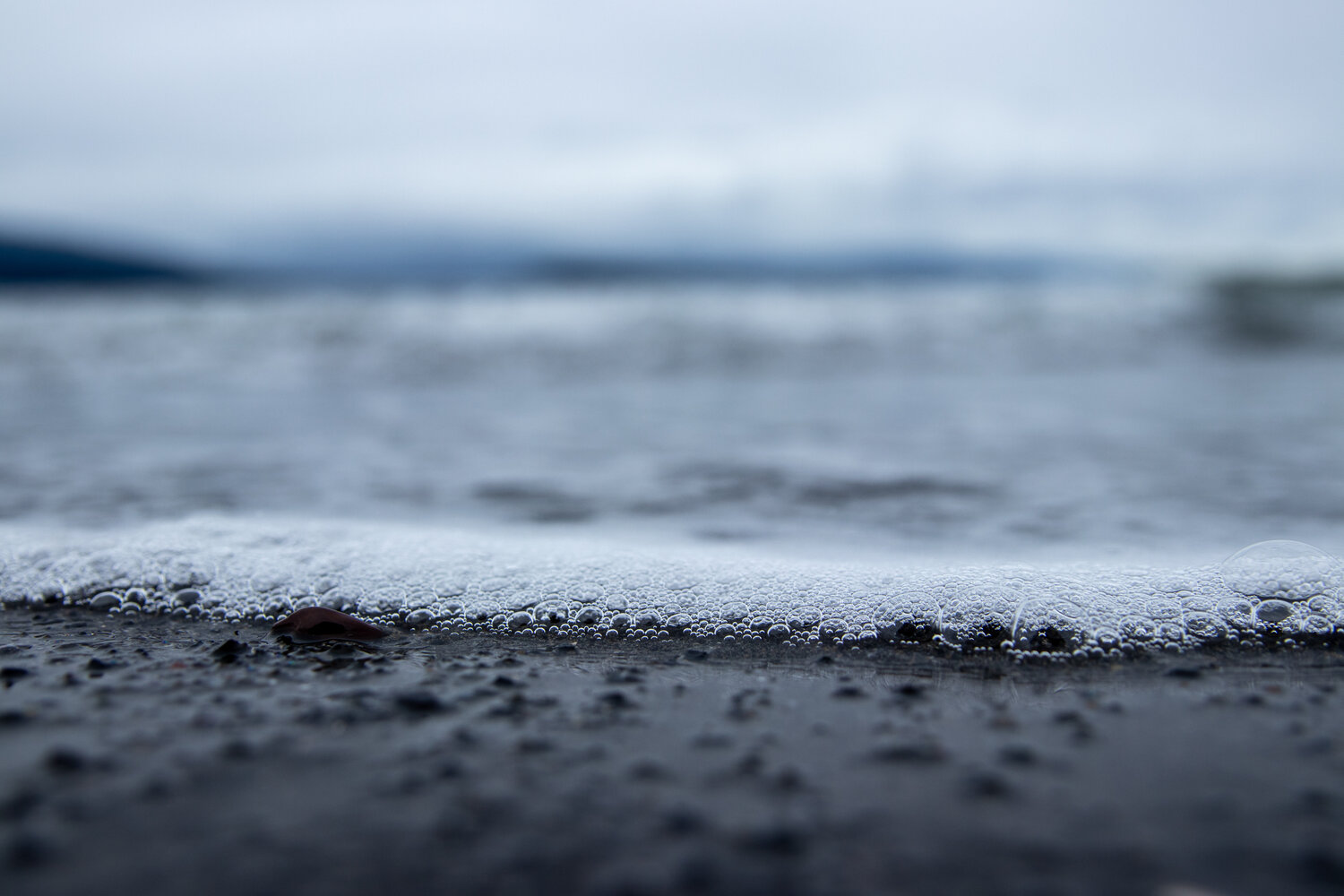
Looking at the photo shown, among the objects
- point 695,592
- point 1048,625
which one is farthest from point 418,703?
point 1048,625

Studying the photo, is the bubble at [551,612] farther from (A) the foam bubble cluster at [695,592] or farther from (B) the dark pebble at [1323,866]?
(B) the dark pebble at [1323,866]

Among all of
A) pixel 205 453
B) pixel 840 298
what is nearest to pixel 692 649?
pixel 205 453

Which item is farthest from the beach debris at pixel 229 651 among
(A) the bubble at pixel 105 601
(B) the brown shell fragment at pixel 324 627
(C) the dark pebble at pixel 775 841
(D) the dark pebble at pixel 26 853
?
(C) the dark pebble at pixel 775 841

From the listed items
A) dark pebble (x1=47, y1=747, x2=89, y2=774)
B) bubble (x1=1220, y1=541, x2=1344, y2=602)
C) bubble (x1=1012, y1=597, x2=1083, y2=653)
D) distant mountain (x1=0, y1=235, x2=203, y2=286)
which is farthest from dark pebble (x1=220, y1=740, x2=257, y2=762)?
distant mountain (x1=0, y1=235, x2=203, y2=286)

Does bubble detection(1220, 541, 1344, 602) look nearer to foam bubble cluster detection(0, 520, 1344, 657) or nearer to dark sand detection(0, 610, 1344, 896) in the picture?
foam bubble cluster detection(0, 520, 1344, 657)

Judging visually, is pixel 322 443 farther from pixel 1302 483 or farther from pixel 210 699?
pixel 1302 483

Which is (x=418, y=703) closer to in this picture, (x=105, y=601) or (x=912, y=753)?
(x=912, y=753)
